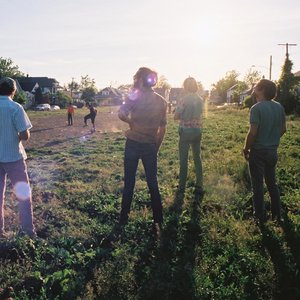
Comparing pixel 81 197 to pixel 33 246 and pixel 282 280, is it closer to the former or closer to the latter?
pixel 33 246

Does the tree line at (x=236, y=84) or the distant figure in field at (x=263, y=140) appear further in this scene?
the tree line at (x=236, y=84)

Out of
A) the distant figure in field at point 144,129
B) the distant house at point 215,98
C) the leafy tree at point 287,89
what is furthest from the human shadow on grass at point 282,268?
the distant house at point 215,98

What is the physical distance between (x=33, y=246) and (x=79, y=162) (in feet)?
21.3

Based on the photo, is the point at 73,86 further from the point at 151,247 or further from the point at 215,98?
the point at 151,247

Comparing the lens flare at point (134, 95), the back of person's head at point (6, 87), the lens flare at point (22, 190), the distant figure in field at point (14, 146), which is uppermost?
the back of person's head at point (6, 87)

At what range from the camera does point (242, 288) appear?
3.99 m

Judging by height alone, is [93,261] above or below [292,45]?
below

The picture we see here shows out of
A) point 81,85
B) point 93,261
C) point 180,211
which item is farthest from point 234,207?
point 81,85

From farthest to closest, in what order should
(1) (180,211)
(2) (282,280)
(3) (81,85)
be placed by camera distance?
1. (3) (81,85)
2. (1) (180,211)
3. (2) (282,280)

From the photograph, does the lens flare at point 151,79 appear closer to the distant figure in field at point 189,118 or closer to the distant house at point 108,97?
the distant figure in field at point 189,118

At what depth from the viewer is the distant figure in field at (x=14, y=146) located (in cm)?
500

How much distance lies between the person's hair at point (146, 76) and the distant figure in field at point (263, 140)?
1457 mm

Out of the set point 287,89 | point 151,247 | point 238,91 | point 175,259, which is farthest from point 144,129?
point 238,91

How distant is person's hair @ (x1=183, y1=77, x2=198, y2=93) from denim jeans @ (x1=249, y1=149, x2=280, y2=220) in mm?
2015
